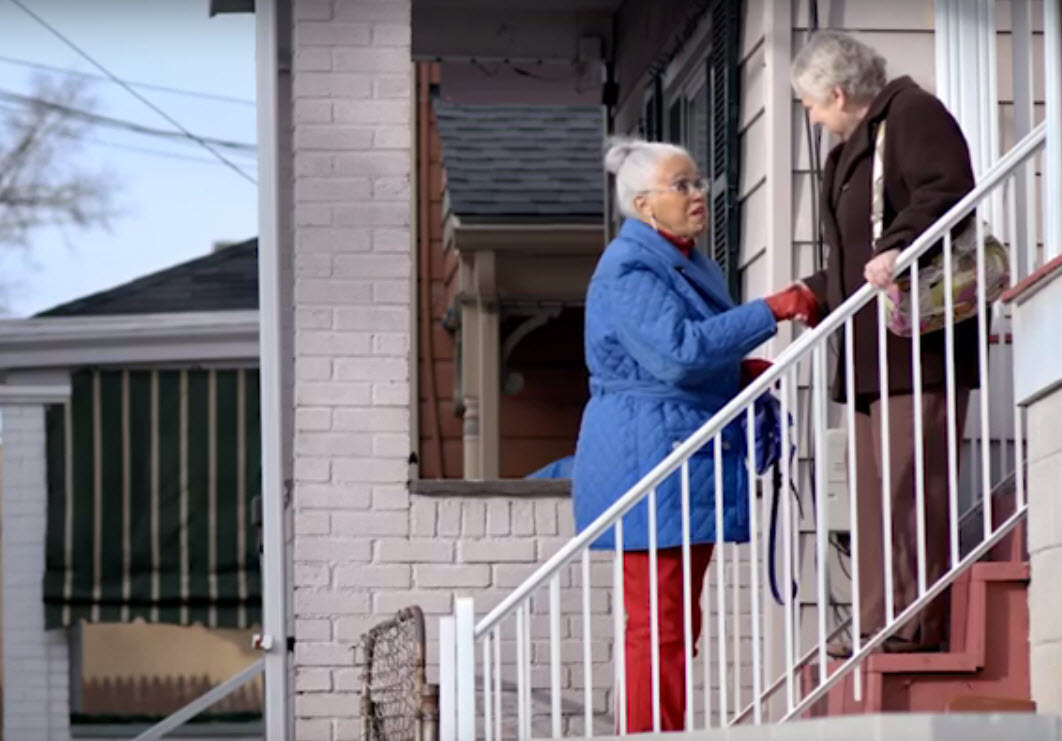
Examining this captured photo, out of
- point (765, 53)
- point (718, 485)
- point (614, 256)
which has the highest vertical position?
point (765, 53)

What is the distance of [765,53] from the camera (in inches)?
315

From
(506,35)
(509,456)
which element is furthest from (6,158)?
(509,456)

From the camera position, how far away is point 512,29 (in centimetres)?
1057

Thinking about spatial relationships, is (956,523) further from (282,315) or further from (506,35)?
(506,35)

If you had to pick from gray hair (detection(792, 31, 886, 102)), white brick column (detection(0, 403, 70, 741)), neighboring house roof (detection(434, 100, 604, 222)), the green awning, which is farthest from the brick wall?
neighboring house roof (detection(434, 100, 604, 222))

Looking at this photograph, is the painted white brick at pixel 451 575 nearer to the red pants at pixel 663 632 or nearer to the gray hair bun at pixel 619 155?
the red pants at pixel 663 632

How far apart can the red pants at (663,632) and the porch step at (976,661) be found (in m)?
0.43

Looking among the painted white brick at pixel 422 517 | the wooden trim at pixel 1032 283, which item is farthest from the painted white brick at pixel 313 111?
the wooden trim at pixel 1032 283

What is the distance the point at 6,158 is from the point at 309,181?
4.32 feet

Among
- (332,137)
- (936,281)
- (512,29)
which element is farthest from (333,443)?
(512,29)

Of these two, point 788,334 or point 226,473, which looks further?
point 226,473

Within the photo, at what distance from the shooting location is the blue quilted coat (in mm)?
6633

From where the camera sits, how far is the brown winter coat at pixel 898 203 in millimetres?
6660

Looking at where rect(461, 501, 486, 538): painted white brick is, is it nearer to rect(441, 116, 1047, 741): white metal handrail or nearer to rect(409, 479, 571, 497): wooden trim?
rect(409, 479, 571, 497): wooden trim
